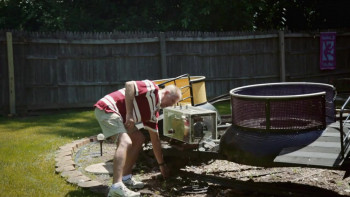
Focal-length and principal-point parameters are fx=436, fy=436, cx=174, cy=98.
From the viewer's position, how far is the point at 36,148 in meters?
7.17

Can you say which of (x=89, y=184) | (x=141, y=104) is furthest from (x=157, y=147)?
(x=89, y=184)

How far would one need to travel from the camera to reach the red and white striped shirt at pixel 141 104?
4840 millimetres

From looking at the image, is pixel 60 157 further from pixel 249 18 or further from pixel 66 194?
pixel 249 18

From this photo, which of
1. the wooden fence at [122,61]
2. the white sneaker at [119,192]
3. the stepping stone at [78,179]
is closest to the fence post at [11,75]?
the wooden fence at [122,61]

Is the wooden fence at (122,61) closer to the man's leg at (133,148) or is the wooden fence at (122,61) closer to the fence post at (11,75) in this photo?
the fence post at (11,75)

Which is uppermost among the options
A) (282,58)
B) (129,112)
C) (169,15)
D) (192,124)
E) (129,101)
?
(169,15)

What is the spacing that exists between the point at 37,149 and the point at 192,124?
3.34m

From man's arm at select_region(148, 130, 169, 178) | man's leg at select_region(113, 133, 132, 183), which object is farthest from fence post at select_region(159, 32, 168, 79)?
man's leg at select_region(113, 133, 132, 183)

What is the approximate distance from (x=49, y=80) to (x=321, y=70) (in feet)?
31.2

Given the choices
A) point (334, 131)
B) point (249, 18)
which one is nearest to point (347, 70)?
point (249, 18)

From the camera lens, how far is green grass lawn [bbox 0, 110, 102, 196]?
16.3ft

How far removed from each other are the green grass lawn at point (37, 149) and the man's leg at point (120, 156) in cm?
47

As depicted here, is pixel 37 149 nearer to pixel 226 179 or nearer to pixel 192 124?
pixel 192 124

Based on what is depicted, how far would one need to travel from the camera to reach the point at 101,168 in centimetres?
601
